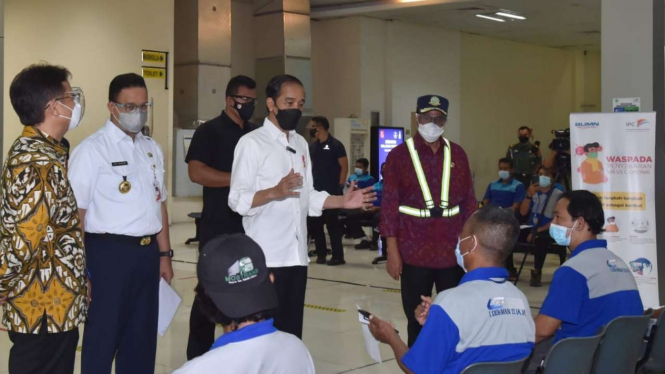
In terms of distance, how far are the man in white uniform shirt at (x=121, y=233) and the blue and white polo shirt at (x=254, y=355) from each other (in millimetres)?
1658

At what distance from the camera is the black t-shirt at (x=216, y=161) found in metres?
4.36

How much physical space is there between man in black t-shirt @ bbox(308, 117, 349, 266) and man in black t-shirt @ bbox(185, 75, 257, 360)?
542 cm

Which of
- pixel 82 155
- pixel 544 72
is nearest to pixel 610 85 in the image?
pixel 82 155

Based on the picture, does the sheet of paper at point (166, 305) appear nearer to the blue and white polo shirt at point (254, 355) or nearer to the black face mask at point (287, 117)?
the black face mask at point (287, 117)

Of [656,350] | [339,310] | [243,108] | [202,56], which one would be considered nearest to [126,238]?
[243,108]

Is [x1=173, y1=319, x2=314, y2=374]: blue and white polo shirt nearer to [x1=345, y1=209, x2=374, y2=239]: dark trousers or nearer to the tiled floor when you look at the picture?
the tiled floor

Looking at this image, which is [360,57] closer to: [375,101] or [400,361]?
[375,101]

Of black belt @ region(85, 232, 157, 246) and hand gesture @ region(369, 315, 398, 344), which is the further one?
black belt @ region(85, 232, 157, 246)

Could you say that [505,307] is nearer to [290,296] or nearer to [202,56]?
[290,296]

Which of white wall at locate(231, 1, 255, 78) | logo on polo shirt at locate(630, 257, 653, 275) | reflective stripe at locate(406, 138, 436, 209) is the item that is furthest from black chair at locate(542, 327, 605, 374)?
white wall at locate(231, 1, 255, 78)

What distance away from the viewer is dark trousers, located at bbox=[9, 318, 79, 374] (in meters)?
2.93

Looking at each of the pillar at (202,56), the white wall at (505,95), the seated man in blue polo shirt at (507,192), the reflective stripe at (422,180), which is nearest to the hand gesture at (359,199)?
the reflective stripe at (422,180)

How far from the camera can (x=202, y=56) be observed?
13.8 m

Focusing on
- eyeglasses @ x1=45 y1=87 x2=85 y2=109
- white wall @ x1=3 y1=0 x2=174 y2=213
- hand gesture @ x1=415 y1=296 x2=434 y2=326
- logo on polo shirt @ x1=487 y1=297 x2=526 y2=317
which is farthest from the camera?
white wall @ x1=3 y1=0 x2=174 y2=213
